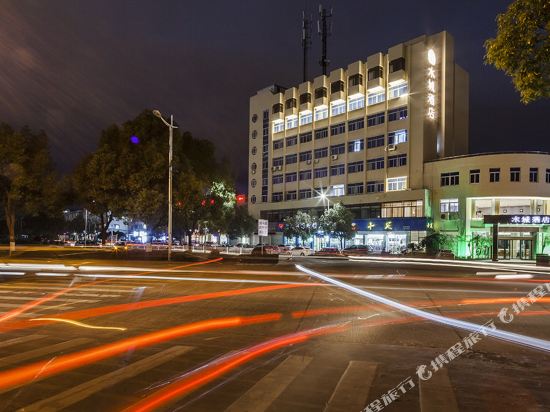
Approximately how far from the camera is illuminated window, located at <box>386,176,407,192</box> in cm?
6544

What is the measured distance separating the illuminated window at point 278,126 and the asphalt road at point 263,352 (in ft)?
236

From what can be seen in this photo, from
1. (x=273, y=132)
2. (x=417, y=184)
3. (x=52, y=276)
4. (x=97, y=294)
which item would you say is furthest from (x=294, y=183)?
(x=97, y=294)

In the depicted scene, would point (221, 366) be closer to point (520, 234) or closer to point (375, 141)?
point (520, 234)

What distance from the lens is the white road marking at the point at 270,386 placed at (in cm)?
563

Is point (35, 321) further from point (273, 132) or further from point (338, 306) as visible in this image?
point (273, 132)

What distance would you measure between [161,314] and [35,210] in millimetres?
36904

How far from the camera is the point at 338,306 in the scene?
46.9 ft

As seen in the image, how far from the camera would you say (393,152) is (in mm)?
66688

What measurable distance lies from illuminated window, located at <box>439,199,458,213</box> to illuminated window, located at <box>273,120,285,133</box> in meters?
Answer: 34.8

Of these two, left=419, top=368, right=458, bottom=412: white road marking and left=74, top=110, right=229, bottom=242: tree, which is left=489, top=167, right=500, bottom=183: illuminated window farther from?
left=419, top=368, right=458, bottom=412: white road marking

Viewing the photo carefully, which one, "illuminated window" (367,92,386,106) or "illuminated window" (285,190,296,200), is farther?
"illuminated window" (285,190,296,200)

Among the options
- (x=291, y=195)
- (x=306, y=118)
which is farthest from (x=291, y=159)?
(x=306, y=118)

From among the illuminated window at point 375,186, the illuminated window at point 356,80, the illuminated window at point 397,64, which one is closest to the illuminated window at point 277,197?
the illuminated window at point 375,186

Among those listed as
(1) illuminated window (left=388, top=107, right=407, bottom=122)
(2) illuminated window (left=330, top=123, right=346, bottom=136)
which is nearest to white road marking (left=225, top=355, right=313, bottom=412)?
(1) illuminated window (left=388, top=107, right=407, bottom=122)
